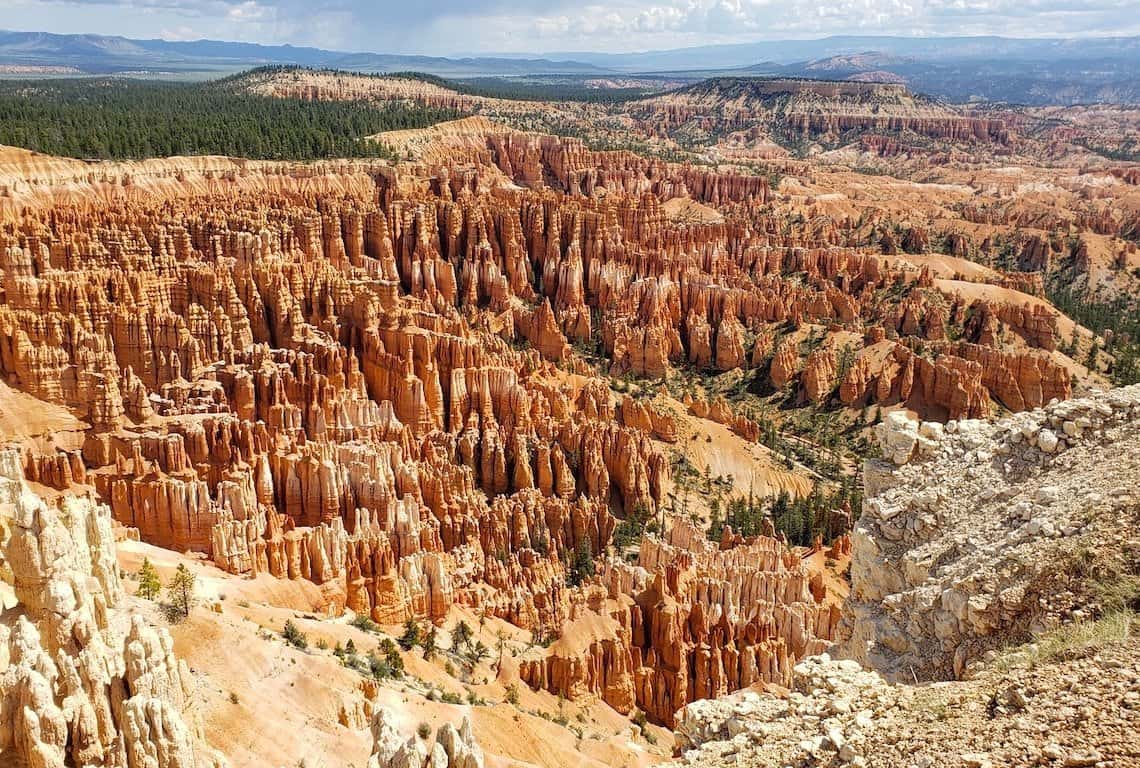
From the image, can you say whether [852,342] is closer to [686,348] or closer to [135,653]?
[686,348]

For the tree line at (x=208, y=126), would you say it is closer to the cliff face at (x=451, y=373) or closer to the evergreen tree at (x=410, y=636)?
the cliff face at (x=451, y=373)

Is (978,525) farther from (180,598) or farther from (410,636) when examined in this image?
(410,636)

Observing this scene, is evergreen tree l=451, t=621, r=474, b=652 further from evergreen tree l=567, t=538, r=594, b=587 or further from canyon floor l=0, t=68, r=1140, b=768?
evergreen tree l=567, t=538, r=594, b=587

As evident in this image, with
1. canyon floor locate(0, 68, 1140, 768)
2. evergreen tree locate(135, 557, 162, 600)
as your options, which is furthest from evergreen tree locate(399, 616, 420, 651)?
evergreen tree locate(135, 557, 162, 600)

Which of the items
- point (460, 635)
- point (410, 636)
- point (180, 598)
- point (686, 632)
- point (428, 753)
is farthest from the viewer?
point (686, 632)

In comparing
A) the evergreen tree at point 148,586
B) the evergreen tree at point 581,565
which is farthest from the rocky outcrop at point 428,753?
the evergreen tree at point 581,565

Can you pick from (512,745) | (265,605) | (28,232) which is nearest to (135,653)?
(512,745)

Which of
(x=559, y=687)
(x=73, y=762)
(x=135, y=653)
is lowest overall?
(x=559, y=687)

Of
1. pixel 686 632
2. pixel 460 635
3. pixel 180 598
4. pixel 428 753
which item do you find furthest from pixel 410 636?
pixel 428 753
